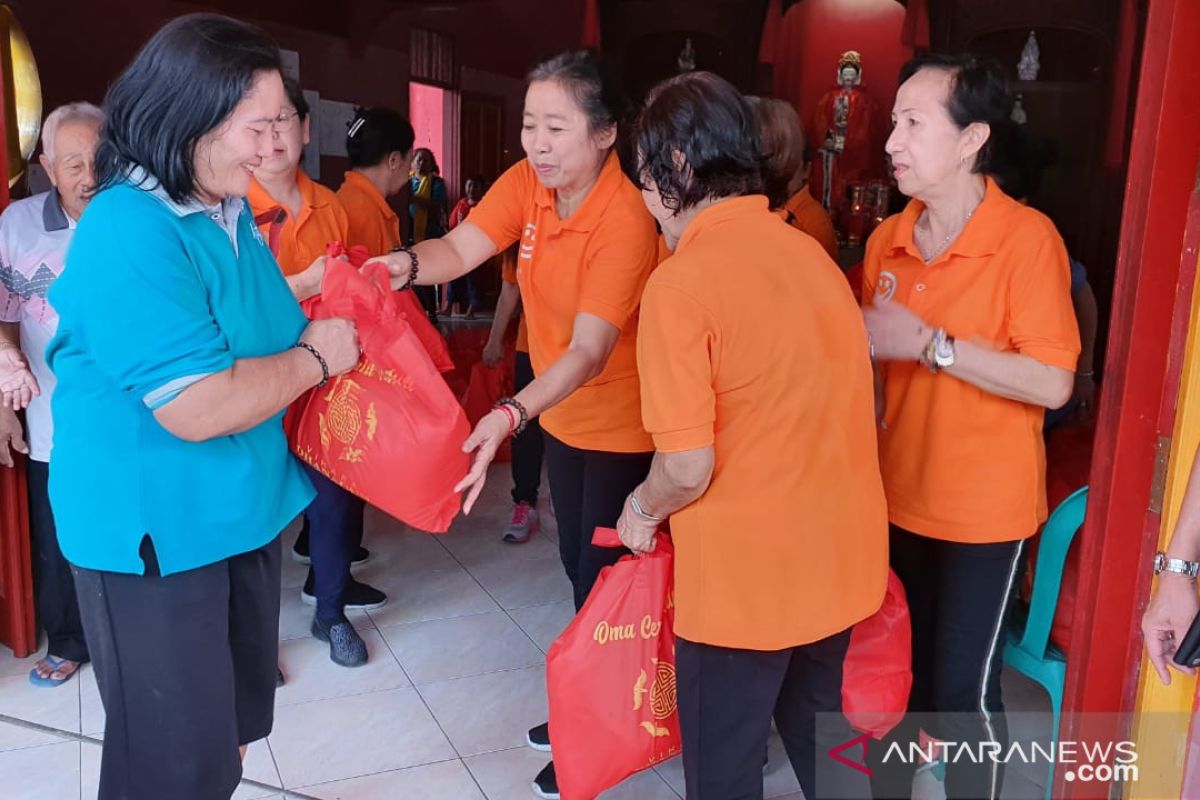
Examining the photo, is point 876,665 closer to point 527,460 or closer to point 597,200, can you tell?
point 597,200

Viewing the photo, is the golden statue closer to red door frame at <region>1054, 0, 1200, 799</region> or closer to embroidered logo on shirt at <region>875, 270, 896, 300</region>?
embroidered logo on shirt at <region>875, 270, 896, 300</region>

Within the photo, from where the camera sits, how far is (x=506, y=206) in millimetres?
2330

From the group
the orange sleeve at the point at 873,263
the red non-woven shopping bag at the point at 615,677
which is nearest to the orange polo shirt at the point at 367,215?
the orange sleeve at the point at 873,263

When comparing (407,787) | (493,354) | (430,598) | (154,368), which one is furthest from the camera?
(493,354)

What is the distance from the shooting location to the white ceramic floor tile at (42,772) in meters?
2.28

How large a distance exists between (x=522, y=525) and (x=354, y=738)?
1.59 m

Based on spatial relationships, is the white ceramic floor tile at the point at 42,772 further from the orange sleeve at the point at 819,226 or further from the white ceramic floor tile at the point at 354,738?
the orange sleeve at the point at 819,226

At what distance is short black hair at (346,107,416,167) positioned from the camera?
3.21 m

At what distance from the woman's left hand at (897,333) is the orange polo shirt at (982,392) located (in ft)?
0.38

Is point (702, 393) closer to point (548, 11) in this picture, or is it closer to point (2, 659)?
point (2, 659)

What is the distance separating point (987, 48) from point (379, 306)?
5.37 meters

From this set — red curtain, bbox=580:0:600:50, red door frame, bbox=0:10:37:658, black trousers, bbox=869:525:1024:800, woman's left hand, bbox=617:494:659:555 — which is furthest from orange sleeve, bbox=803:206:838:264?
red curtain, bbox=580:0:600:50

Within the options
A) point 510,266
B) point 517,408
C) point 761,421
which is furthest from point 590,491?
point 510,266

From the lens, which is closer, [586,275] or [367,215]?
[586,275]
